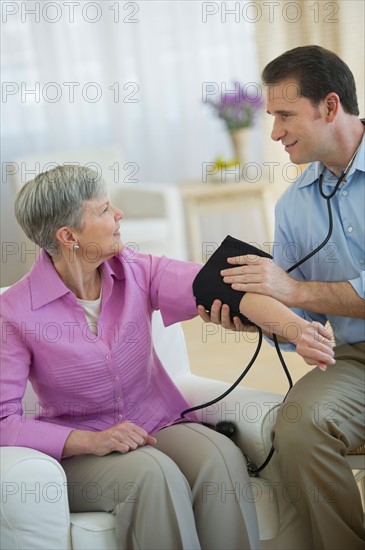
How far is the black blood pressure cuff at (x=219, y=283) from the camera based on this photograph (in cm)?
160

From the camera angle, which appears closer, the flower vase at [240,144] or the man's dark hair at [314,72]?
the man's dark hair at [314,72]

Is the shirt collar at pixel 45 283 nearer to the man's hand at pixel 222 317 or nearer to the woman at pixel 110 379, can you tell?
the woman at pixel 110 379

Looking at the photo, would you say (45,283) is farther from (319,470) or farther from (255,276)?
(319,470)

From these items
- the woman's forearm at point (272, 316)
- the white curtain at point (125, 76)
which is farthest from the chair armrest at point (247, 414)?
the white curtain at point (125, 76)

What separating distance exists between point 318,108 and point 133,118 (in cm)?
302

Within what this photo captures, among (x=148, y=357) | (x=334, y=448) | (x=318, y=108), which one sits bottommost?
(x=334, y=448)

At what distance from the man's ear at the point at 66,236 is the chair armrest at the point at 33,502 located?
0.41 m

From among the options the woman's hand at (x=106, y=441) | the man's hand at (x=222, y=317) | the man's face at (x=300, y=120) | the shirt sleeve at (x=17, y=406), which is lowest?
the woman's hand at (x=106, y=441)

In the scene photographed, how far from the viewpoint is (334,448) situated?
1.58 metres

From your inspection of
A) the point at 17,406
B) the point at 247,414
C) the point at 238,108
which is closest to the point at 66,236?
the point at 17,406

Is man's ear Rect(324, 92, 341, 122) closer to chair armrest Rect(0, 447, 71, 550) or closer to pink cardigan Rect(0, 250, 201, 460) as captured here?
pink cardigan Rect(0, 250, 201, 460)

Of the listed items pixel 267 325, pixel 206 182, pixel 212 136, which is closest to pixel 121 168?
pixel 206 182

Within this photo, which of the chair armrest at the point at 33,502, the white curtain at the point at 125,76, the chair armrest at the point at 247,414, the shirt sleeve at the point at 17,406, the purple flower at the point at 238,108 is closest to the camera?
the chair armrest at the point at 33,502

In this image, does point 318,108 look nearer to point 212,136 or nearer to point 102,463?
point 102,463
